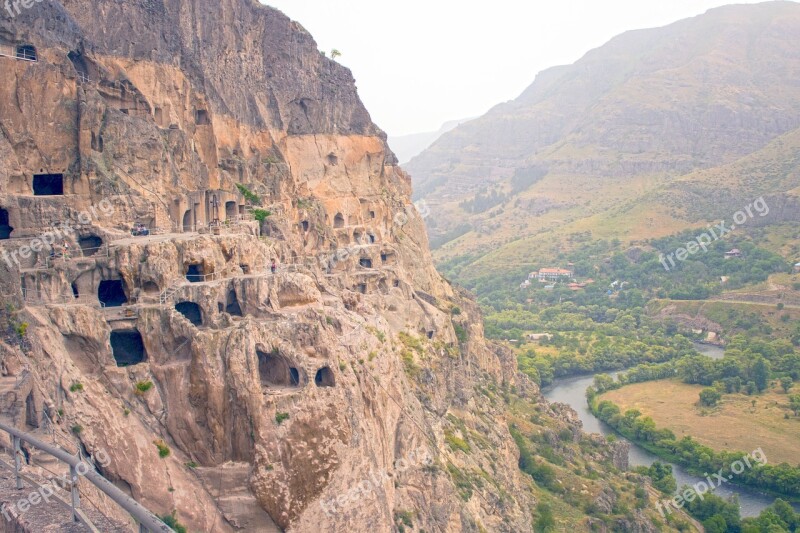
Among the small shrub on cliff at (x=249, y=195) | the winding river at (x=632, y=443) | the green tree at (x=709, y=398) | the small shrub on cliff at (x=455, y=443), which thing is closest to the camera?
the small shrub on cliff at (x=455, y=443)

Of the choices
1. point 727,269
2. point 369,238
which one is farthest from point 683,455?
point 727,269

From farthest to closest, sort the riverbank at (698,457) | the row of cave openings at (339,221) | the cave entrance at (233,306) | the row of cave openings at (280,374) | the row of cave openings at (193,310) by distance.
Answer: the riverbank at (698,457)
the row of cave openings at (339,221)
the cave entrance at (233,306)
the row of cave openings at (193,310)
the row of cave openings at (280,374)

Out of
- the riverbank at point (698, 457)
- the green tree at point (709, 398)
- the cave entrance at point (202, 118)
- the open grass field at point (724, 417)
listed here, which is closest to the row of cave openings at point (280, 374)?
the cave entrance at point (202, 118)

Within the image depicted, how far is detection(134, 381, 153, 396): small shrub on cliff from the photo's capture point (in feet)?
104

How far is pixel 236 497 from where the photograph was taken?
31.5 meters

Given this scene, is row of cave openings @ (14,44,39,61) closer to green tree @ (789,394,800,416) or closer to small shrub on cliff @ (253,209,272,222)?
small shrub on cliff @ (253,209,272,222)

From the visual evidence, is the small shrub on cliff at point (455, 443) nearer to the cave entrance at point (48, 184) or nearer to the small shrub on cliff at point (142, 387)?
the small shrub on cliff at point (142, 387)

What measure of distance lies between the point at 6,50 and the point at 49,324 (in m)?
14.1

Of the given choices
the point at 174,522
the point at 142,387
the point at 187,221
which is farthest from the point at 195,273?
the point at 174,522

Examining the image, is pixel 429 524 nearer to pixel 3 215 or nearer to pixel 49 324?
pixel 49 324

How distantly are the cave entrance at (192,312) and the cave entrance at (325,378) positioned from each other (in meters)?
5.30

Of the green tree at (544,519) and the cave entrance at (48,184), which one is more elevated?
the cave entrance at (48,184)

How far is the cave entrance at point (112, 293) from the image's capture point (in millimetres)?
34625

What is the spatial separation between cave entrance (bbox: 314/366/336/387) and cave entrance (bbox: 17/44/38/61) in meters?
19.2
